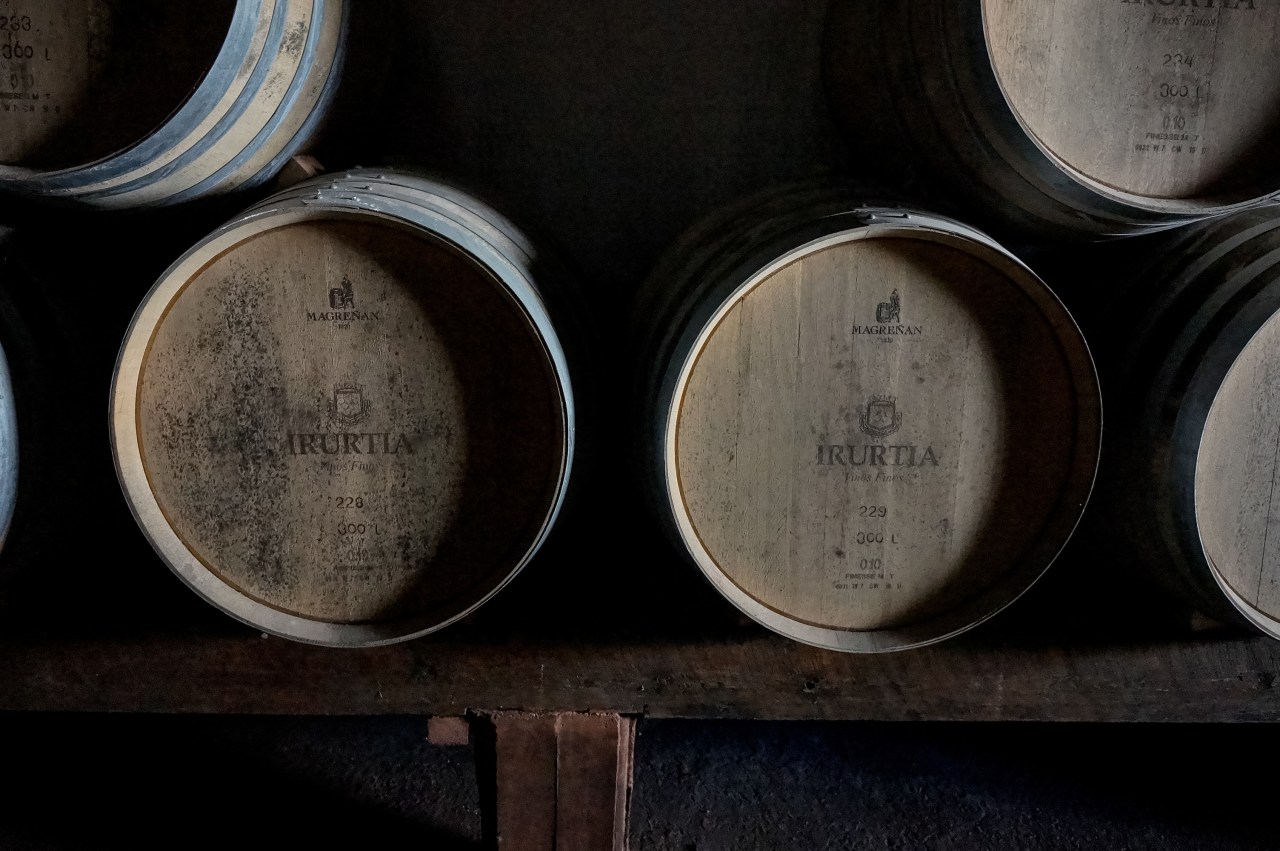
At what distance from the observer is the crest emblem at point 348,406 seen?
1401 millimetres

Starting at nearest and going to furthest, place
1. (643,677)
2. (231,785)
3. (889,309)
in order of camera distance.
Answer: (889,309) < (643,677) < (231,785)

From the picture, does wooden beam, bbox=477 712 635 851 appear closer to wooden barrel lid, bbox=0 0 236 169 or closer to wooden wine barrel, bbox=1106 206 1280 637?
wooden wine barrel, bbox=1106 206 1280 637

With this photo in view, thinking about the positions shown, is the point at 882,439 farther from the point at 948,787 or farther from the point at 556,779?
the point at 948,787

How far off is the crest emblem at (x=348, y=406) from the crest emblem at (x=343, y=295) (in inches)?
5.5

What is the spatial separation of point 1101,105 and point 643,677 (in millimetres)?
1349

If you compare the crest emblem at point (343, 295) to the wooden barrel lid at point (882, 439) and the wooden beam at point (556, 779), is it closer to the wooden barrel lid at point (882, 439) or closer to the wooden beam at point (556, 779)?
the wooden barrel lid at point (882, 439)

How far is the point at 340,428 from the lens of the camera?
4.64 ft

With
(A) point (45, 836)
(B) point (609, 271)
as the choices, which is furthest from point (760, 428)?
(A) point (45, 836)

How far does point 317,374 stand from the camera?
1.39 metres

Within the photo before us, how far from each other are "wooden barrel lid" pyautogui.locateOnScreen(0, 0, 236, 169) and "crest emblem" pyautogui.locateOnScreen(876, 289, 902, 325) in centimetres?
121

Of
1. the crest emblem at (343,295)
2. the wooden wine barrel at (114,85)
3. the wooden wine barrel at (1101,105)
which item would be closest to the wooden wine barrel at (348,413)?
the crest emblem at (343,295)

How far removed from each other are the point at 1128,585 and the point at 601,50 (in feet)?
5.83

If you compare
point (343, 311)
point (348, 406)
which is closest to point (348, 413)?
point (348, 406)

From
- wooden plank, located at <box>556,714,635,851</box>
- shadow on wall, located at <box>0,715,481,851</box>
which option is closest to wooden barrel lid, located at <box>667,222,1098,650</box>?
wooden plank, located at <box>556,714,635,851</box>
